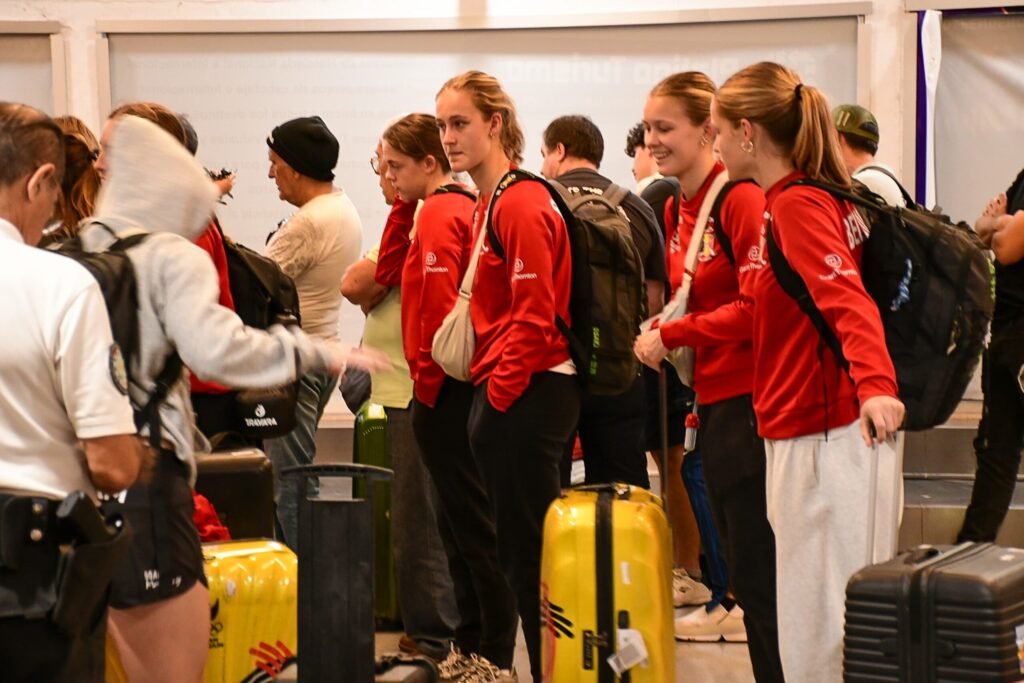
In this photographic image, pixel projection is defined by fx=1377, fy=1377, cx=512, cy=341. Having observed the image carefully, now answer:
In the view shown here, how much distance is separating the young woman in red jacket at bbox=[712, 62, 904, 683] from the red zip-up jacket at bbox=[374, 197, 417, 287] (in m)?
1.63

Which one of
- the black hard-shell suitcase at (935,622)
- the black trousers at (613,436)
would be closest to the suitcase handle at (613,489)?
the black trousers at (613,436)

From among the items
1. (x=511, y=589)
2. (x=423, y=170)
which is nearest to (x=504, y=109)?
(x=423, y=170)

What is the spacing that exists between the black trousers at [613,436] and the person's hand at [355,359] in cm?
178

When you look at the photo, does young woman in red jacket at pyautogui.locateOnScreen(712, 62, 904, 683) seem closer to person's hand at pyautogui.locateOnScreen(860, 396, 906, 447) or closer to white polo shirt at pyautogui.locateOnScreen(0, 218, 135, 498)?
person's hand at pyautogui.locateOnScreen(860, 396, 906, 447)

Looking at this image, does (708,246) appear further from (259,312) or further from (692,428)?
(259,312)

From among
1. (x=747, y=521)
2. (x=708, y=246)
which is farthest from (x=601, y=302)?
(x=747, y=521)

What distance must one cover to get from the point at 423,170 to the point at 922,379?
1889mm

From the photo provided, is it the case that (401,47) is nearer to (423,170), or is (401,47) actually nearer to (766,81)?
(423,170)

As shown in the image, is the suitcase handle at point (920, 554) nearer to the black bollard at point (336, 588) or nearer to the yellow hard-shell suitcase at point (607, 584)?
the yellow hard-shell suitcase at point (607, 584)

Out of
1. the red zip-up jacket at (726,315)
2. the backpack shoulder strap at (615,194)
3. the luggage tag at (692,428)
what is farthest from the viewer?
the backpack shoulder strap at (615,194)

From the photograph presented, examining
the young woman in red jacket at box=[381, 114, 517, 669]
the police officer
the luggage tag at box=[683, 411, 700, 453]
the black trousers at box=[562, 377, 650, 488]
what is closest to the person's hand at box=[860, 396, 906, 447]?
the luggage tag at box=[683, 411, 700, 453]

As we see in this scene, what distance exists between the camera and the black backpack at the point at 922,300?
2.69m

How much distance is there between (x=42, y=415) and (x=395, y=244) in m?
2.34

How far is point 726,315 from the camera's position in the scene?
3.09 metres
